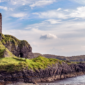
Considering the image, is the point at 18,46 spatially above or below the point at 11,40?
below

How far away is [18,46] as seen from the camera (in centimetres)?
12356

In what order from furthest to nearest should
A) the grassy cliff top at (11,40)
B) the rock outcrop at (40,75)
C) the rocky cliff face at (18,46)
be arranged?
the rocky cliff face at (18,46)
the grassy cliff top at (11,40)
the rock outcrop at (40,75)

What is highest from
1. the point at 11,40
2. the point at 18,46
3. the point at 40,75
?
the point at 11,40

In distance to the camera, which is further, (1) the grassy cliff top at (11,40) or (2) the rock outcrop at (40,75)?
(1) the grassy cliff top at (11,40)

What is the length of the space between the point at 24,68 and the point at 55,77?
21838 mm

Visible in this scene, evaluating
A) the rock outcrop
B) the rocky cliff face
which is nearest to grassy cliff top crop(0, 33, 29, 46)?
Answer: the rocky cliff face

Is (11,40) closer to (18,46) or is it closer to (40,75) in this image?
(18,46)

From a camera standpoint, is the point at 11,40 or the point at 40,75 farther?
the point at 11,40

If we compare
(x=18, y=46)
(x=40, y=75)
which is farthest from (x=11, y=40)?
(x=40, y=75)

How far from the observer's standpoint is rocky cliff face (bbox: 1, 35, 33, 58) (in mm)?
117000

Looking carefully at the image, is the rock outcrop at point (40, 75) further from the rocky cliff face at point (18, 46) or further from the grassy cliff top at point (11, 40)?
the grassy cliff top at point (11, 40)

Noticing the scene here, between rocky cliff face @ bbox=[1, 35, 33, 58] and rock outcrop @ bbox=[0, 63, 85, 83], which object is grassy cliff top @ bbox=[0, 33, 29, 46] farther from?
rock outcrop @ bbox=[0, 63, 85, 83]

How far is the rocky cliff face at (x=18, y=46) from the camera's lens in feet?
384

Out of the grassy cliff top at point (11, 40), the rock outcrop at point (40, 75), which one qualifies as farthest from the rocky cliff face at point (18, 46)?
the rock outcrop at point (40, 75)
